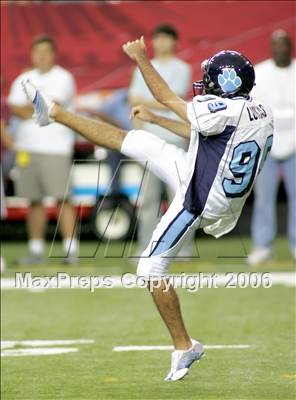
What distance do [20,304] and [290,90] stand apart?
3.29 meters

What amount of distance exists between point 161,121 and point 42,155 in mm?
5139

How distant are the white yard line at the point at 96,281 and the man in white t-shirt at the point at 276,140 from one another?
69cm

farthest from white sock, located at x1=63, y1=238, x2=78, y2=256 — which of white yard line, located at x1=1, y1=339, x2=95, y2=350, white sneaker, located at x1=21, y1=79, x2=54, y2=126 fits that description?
white sneaker, located at x1=21, y1=79, x2=54, y2=126

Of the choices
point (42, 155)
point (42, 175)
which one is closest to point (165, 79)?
point (42, 155)

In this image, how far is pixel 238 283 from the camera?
11156mm

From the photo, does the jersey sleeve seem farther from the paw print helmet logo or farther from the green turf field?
the green turf field

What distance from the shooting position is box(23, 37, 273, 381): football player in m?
6.93

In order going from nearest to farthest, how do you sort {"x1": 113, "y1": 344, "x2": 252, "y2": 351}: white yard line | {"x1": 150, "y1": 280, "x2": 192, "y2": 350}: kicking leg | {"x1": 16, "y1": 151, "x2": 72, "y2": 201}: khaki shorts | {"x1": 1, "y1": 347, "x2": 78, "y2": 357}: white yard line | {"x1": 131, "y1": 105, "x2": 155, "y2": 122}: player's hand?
{"x1": 150, "y1": 280, "x2": 192, "y2": 350}: kicking leg, {"x1": 131, "y1": 105, "x2": 155, "y2": 122}: player's hand, {"x1": 1, "y1": 347, "x2": 78, "y2": 357}: white yard line, {"x1": 113, "y1": 344, "x2": 252, "y2": 351}: white yard line, {"x1": 16, "y1": 151, "x2": 72, "y2": 201}: khaki shorts

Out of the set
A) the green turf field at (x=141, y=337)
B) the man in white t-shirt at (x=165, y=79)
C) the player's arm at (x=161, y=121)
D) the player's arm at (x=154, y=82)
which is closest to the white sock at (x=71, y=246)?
the green turf field at (x=141, y=337)

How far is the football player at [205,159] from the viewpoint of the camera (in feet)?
22.7

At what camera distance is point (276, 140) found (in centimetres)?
1203

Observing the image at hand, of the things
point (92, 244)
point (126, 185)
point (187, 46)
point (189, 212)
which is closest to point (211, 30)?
point (187, 46)

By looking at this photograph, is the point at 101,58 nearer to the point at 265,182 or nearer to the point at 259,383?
the point at 265,182

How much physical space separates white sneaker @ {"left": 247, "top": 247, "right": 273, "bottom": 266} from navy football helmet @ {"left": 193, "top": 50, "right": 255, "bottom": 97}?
5.28 metres
